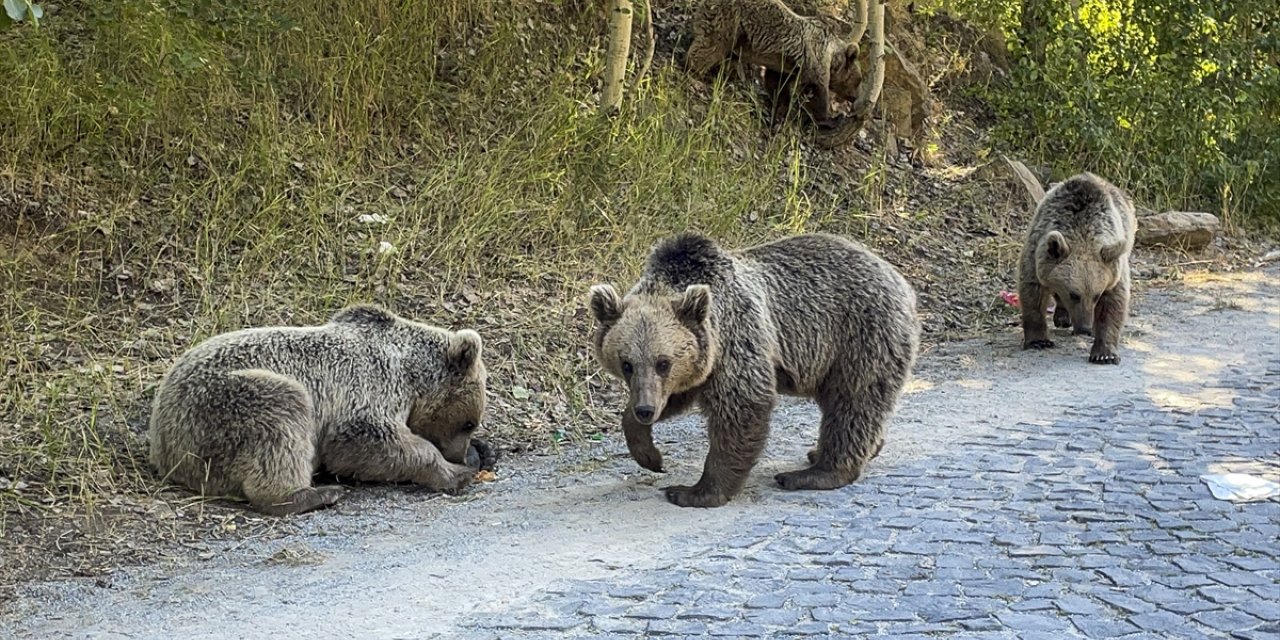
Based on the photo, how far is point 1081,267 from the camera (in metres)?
10.2

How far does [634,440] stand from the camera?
6898 millimetres

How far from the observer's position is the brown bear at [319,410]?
6.54 metres

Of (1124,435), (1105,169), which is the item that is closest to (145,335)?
(1124,435)

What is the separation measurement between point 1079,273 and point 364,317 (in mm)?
5704

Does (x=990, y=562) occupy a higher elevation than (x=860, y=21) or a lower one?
→ lower

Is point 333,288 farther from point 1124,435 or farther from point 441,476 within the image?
point 1124,435

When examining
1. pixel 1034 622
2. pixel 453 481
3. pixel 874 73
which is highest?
pixel 874 73

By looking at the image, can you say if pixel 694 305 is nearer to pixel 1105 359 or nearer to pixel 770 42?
pixel 1105 359

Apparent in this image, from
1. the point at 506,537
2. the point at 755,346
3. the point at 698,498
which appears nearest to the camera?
the point at 506,537

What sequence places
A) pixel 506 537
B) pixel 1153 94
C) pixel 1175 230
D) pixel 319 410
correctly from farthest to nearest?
pixel 1153 94, pixel 1175 230, pixel 319 410, pixel 506 537

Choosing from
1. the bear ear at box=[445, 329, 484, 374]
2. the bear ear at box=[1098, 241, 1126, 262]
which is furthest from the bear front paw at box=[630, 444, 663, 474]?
the bear ear at box=[1098, 241, 1126, 262]

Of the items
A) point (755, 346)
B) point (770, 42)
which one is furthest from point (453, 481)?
point (770, 42)

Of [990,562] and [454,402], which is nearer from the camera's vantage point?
[990,562]

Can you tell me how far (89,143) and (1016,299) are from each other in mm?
7891
